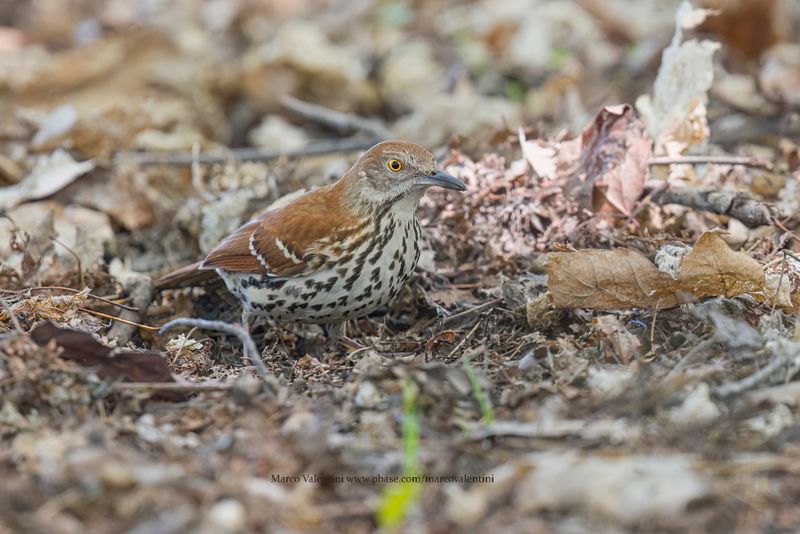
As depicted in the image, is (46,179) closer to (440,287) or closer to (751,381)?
(440,287)

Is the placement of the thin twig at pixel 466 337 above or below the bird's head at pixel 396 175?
below

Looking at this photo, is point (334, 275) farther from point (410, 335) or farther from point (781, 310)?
point (781, 310)

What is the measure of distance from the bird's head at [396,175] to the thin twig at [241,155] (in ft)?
5.71

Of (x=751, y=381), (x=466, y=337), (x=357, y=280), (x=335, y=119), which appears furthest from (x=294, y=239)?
(x=335, y=119)

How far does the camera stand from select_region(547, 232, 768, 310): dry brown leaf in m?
3.78

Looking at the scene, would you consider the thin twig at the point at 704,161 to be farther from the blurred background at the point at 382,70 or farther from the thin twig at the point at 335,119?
the thin twig at the point at 335,119

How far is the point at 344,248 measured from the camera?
466 centimetres

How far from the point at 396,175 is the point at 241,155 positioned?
2.37 metres

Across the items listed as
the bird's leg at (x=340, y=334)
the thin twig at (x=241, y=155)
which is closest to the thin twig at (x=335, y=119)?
the thin twig at (x=241, y=155)

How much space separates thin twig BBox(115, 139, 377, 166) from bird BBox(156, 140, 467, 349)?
1675 mm

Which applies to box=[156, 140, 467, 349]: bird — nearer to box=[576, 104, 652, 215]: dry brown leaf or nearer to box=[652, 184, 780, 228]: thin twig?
box=[576, 104, 652, 215]: dry brown leaf

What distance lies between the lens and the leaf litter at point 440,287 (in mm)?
2512

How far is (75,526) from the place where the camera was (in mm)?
2379

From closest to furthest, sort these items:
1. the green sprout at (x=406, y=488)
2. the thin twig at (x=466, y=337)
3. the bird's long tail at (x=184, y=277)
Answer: the green sprout at (x=406, y=488)
the thin twig at (x=466, y=337)
the bird's long tail at (x=184, y=277)
